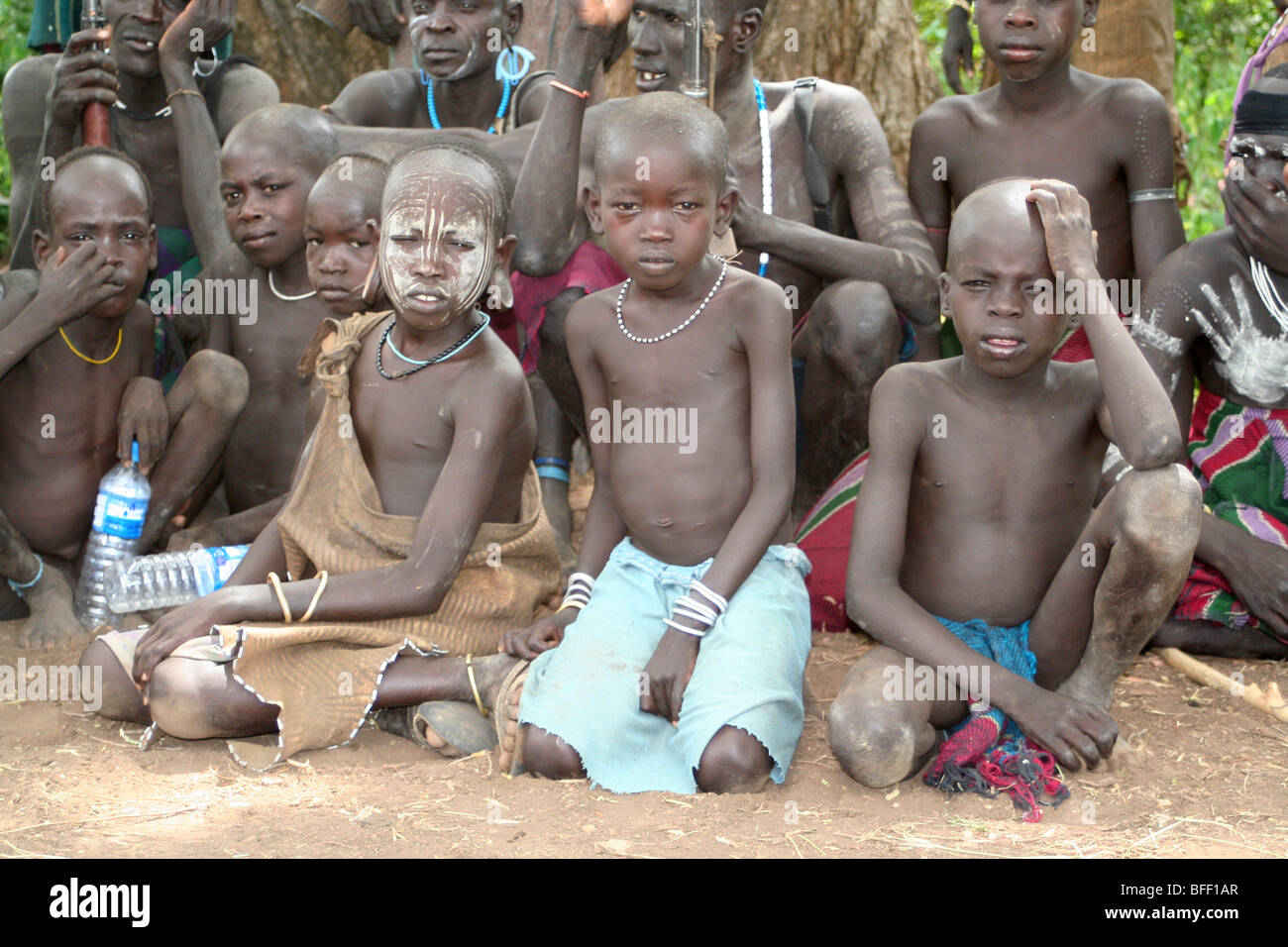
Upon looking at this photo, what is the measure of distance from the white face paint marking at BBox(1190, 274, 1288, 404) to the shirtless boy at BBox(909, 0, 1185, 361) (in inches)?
14.1

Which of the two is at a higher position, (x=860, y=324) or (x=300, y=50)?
(x=300, y=50)

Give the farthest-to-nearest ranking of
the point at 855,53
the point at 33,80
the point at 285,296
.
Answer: the point at 855,53
the point at 33,80
the point at 285,296

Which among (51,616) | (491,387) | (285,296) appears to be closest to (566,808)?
(491,387)

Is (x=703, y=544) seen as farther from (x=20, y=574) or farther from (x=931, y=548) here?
(x=20, y=574)

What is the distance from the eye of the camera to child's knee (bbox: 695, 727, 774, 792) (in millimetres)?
2787

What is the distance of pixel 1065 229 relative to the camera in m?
2.84

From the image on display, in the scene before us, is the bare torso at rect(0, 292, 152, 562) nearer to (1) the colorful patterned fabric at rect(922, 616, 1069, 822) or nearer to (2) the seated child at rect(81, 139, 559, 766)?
(2) the seated child at rect(81, 139, 559, 766)

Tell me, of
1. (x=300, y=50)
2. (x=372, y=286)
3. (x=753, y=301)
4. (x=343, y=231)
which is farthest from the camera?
(x=300, y=50)

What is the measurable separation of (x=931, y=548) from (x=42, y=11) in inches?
160

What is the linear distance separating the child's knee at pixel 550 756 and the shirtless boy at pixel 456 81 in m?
2.38

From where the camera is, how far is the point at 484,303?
3.86m

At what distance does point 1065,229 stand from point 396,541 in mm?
1639

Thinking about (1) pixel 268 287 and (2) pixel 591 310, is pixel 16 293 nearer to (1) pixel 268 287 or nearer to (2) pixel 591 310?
(1) pixel 268 287

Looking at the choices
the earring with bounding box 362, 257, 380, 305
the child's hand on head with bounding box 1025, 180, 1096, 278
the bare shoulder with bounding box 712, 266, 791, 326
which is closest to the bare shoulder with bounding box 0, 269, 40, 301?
the earring with bounding box 362, 257, 380, 305
